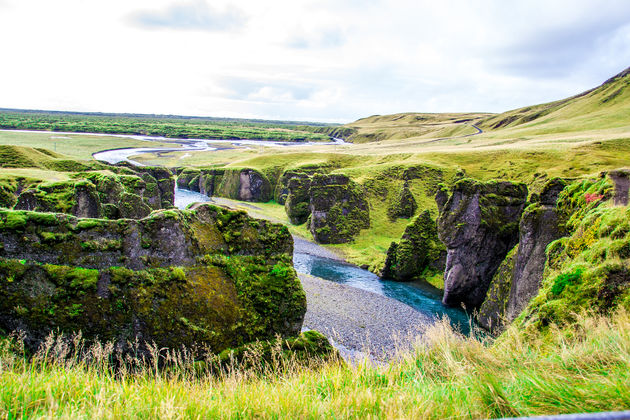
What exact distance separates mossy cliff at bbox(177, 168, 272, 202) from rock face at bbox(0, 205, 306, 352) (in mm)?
87311

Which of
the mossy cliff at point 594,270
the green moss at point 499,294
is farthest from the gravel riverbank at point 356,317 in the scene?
the mossy cliff at point 594,270

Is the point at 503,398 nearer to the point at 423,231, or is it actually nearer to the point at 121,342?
the point at 121,342

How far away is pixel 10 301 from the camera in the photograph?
14055mm

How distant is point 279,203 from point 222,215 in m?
85.2

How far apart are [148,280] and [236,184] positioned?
94.2 metres

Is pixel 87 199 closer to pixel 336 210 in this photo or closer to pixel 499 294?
pixel 499 294

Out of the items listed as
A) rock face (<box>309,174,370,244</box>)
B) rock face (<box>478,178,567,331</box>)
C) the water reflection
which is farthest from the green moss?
rock face (<box>309,174,370,244</box>)

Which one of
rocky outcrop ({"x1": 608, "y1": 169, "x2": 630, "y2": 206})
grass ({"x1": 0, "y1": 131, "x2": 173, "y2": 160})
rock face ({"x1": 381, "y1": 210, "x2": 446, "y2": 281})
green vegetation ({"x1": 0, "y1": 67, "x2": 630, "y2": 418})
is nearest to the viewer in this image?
green vegetation ({"x1": 0, "y1": 67, "x2": 630, "y2": 418})

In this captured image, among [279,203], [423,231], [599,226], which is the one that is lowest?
[279,203]

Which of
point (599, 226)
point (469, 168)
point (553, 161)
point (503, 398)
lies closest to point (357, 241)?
point (469, 168)

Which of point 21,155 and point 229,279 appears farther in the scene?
point 21,155

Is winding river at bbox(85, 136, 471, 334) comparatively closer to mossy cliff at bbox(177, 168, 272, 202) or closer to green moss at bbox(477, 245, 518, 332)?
green moss at bbox(477, 245, 518, 332)

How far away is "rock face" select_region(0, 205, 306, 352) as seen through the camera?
14.6 metres

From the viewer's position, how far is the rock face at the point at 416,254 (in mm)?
46594
